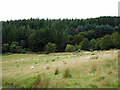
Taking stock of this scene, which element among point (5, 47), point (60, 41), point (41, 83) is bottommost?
point (5, 47)

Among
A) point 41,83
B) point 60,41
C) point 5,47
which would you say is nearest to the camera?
point 41,83

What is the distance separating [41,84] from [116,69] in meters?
5.23

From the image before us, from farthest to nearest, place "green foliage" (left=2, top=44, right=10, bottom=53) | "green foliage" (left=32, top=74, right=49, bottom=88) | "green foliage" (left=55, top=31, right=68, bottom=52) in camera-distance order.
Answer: "green foliage" (left=55, top=31, right=68, bottom=52)
"green foliage" (left=2, top=44, right=10, bottom=53)
"green foliage" (left=32, top=74, right=49, bottom=88)

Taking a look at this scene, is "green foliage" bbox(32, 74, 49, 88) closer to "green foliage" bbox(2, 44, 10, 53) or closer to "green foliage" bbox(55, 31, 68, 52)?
"green foliage" bbox(55, 31, 68, 52)

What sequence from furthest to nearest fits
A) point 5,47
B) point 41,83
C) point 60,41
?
point 60,41 → point 5,47 → point 41,83

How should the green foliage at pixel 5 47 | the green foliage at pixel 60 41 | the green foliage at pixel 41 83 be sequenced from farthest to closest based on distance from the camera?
the green foliage at pixel 60 41
the green foliage at pixel 5 47
the green foliage at pixel 41 83

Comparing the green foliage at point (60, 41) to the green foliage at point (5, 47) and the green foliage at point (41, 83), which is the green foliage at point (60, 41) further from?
the green foliage at point (41, 83)

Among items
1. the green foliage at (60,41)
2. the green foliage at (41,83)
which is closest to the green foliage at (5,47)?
the green foliage at (60,41)

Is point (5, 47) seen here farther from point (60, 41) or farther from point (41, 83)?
point (41, 83)

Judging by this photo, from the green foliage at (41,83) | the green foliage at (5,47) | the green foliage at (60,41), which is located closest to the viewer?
the green foliage at (41,83)

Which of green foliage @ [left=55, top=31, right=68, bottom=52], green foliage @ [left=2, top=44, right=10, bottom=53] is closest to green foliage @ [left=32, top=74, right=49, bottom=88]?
green foliage @ [left=55, top=31, right=68, bottom=52]

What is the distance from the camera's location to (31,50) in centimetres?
7419

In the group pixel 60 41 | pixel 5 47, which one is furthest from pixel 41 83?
pixel 5 47

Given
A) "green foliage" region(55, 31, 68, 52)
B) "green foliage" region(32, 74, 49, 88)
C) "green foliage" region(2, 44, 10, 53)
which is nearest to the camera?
"green foliage" region(32, 74, 49, 88)
